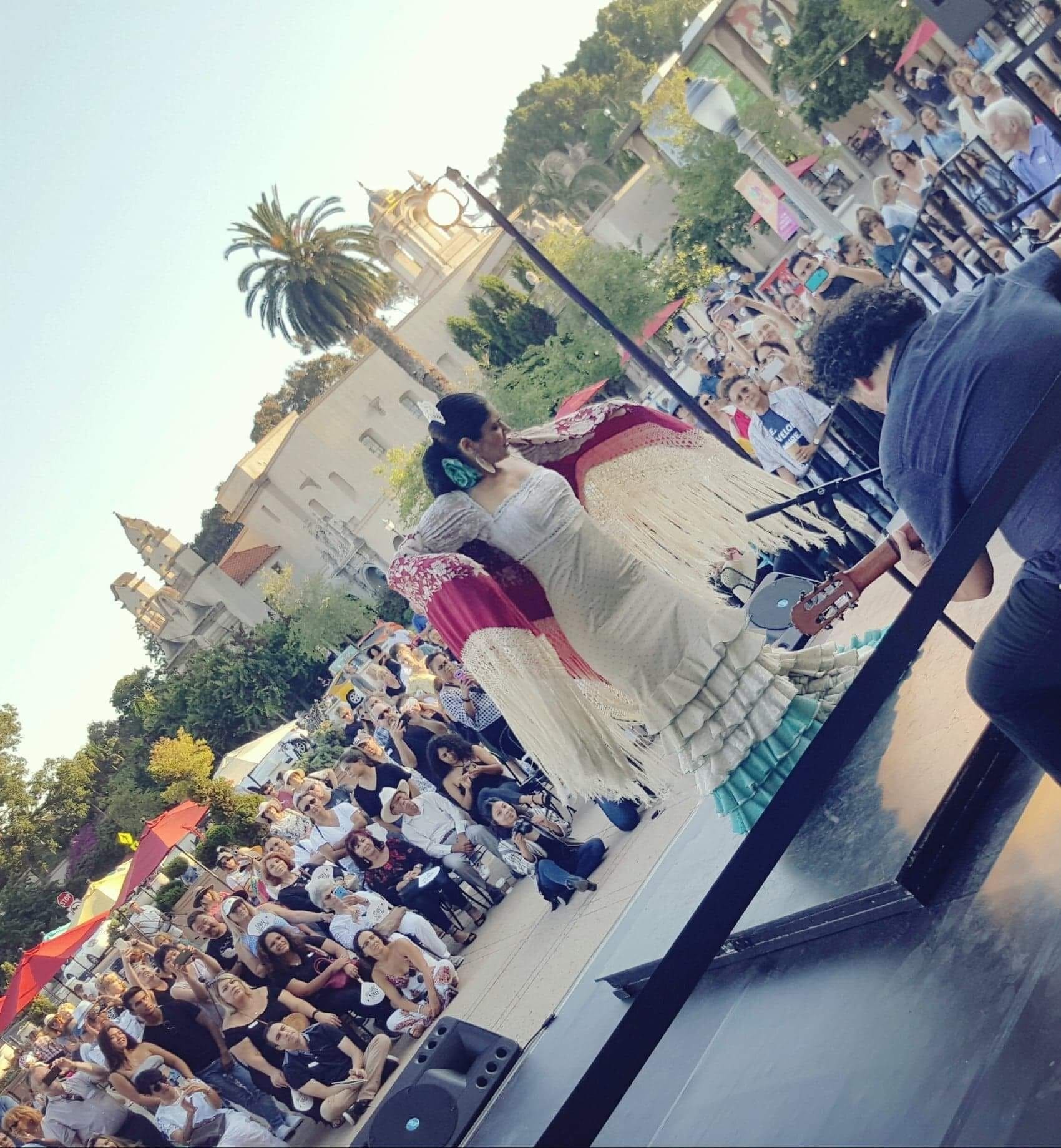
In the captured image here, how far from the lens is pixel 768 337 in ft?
25.3

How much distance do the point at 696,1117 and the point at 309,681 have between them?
39544mm

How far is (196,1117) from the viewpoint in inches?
248

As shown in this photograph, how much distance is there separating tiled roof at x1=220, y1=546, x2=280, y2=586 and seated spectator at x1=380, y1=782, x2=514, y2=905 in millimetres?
45018

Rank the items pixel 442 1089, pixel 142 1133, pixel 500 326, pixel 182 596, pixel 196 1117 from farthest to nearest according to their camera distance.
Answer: pixel 182 596 < pixel 500 326 < pixel 196 1117 < pixel 142 1133 < pixel 442 1089

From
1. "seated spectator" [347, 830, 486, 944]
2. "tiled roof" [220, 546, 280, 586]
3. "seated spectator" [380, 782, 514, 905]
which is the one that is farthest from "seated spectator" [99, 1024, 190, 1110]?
"tiled roof" [220, 546, 280, 586]

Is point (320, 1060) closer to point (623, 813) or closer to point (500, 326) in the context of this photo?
point (623, 813)

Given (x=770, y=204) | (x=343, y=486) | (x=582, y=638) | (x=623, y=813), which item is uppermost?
(x=343, y=486)

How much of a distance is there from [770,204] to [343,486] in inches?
1196

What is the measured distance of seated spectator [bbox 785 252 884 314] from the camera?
5.98 meters

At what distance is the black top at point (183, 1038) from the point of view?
669 centimetres

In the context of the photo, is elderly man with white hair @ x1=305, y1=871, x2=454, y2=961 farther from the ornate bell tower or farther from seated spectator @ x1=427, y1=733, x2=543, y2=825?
the ornate bell tower

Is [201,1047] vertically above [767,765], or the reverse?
[201,1047]

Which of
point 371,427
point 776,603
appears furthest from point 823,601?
point 371,427

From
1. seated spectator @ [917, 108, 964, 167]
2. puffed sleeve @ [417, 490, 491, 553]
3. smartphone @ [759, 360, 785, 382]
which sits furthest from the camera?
seated spectator @ [917, 108, 964, 167]
